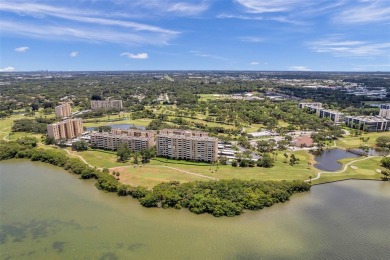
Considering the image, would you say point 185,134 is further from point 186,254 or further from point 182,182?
point 186,254

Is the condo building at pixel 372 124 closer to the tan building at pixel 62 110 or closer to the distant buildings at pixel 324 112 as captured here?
the distant buildings at pixel 324 112

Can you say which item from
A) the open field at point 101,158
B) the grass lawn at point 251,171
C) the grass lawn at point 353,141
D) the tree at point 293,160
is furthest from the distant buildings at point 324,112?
the open field at point 101,158

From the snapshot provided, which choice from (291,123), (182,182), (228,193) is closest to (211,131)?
(291,123)

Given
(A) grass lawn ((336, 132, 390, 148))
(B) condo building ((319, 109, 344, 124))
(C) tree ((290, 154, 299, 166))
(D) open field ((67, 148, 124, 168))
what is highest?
(B) condo building ((319, 109, 344, 124))

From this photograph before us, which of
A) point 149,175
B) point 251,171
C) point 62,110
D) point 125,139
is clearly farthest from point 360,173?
point 62,110

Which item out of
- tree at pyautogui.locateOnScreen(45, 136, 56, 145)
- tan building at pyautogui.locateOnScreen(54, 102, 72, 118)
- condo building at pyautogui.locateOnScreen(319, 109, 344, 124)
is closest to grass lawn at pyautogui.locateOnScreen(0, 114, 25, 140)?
tan building at pyautogui.locateOnScreen(54, 102, 72, 118)

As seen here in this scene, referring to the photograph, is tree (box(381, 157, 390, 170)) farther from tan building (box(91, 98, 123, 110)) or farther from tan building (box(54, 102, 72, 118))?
tan building (box(91, 98, 123, 110))

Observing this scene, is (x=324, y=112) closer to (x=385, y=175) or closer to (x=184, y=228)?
(x=385, y=175)
